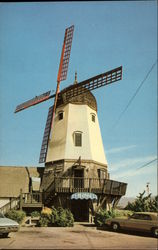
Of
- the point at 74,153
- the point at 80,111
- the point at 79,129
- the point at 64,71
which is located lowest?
the point at 74,153

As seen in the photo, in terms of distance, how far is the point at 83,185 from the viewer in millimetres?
20969

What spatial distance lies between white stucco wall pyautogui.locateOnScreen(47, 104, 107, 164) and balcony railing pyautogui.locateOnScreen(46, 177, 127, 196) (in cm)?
222

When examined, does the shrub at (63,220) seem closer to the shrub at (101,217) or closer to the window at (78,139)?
the shrub at (101,217)

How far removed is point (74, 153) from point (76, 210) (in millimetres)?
5467

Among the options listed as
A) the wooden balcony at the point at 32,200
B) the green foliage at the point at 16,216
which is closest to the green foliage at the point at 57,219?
the green foliage at the point at 16,216

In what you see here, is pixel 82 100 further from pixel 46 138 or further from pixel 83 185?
pixel 83 185

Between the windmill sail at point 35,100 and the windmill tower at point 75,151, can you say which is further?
the windmill sail at point 35,100

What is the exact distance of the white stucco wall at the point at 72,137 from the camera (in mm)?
22570

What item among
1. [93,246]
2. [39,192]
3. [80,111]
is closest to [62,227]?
[39,192]

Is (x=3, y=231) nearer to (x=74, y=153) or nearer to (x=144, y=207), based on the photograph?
(x=74, y=153)

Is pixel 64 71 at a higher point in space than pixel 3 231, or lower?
higher

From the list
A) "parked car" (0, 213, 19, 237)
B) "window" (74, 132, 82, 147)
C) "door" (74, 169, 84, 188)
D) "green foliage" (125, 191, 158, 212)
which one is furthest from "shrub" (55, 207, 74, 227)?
"green foliage" (125, 191, 158, 212)

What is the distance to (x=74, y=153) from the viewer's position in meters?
22.5

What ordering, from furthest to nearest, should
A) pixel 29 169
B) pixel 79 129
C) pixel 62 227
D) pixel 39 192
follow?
pixel 29 169, pixel 79 129, pixel 39 192, pixel 62 227
